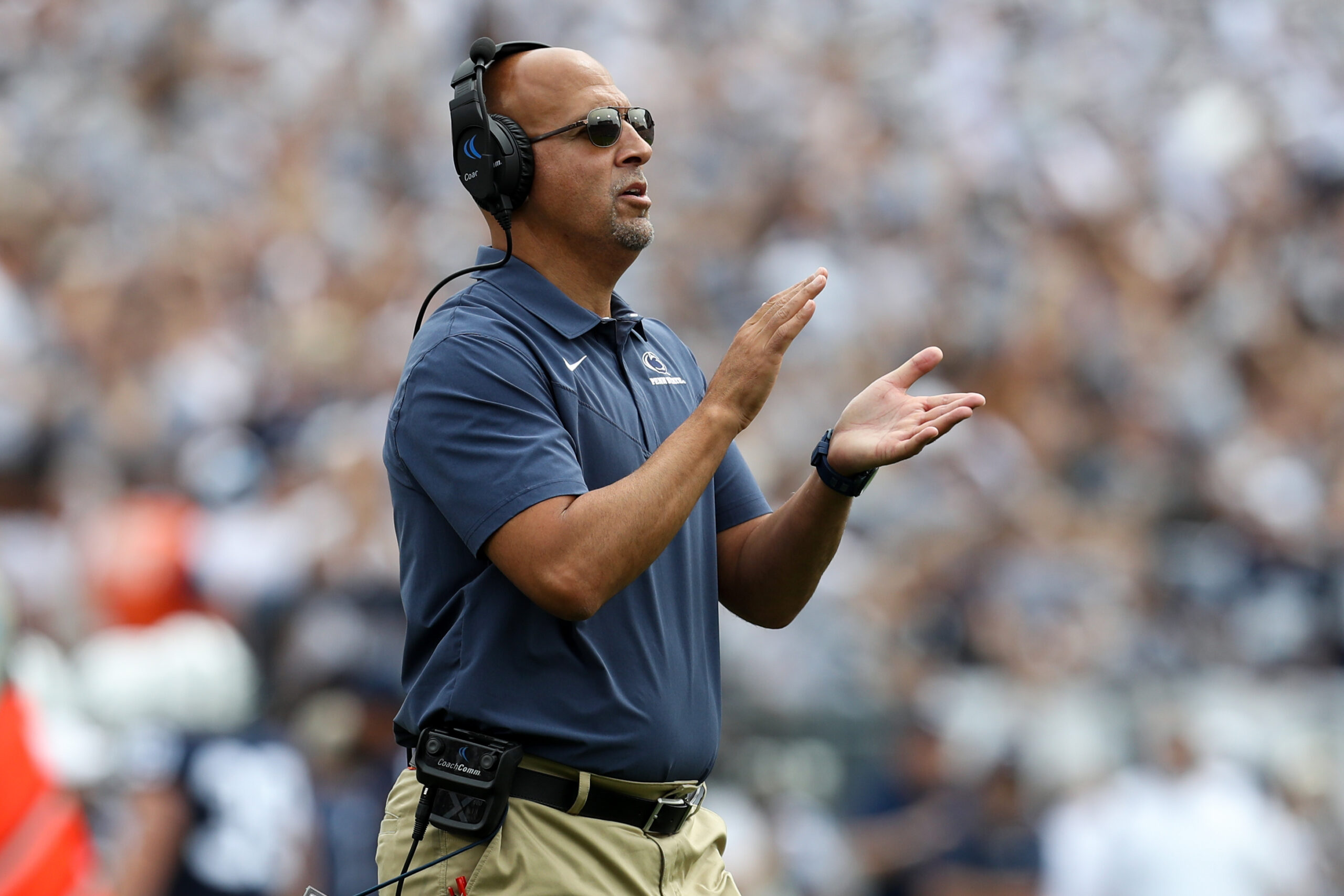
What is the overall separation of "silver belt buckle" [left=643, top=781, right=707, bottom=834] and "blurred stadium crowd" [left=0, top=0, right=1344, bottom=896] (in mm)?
2583

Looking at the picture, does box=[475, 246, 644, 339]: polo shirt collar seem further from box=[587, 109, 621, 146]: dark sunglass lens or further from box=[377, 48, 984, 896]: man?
box=[587, 109, 621, 146]: dark sunglass lens

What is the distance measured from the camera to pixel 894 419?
2494 mm

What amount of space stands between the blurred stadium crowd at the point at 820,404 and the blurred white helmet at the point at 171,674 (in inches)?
0.8

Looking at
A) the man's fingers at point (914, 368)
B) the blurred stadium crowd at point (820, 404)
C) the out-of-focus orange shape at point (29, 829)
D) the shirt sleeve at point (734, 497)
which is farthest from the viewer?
the blurred stadium crowd at point (820, 404)

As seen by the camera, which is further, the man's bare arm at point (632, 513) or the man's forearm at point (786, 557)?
the man's forearm at point (786, 557)

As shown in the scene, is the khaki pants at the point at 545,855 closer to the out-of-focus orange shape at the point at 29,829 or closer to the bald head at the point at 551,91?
the bald head at the point at 551,91

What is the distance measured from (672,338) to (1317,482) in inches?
233

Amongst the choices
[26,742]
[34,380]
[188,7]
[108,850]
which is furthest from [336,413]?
[188,7]

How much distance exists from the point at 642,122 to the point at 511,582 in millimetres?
875

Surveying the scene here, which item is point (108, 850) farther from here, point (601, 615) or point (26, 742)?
point (601, 615)

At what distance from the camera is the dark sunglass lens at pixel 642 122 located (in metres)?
2.63

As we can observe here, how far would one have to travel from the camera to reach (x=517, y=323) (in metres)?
2.45

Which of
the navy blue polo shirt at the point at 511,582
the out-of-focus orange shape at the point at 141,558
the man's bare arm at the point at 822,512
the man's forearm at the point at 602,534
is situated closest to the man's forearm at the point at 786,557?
the man's bare arm at the point at 822,512

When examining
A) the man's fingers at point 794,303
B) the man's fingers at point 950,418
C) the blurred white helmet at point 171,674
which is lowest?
the blurred white helmet at point 171,674
